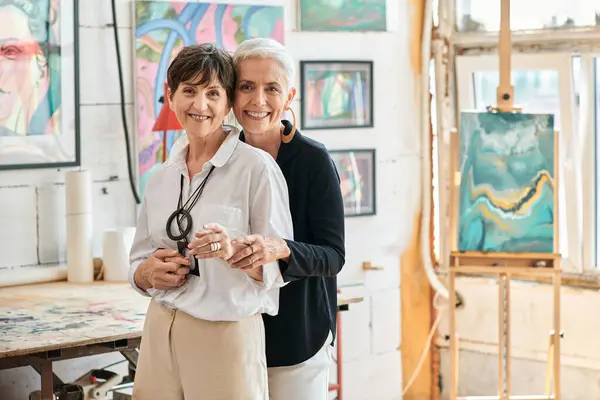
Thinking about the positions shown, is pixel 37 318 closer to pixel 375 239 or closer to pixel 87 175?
pixel 87 175

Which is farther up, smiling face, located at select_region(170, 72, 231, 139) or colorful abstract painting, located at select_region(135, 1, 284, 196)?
colorful abstract painting, located at select_region(135, 1, 284, 196)

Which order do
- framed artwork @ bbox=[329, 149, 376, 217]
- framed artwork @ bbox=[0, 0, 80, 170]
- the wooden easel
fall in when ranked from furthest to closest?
1. framed artwork @ bbox=[329, 149, 376, 217]
2. the wooden easel
3. framed artwork @ bbox=[0, 0, 80, 170]

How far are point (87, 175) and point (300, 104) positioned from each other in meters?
1.16

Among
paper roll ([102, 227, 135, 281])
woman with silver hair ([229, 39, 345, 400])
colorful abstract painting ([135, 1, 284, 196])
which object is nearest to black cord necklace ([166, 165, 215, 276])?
woman with silver hair ([229, 39, 345, 400])

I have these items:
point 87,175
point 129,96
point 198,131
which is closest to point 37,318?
point 87,175

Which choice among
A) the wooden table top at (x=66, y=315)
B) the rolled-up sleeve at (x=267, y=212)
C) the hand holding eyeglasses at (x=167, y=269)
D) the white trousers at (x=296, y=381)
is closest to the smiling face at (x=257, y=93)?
the rolled-up sleeve at (x=267, y=212)

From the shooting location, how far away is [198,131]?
6.81 feet

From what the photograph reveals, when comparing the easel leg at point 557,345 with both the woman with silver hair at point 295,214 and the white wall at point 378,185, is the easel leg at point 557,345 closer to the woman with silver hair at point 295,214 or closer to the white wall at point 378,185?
the white wall at point 378,185

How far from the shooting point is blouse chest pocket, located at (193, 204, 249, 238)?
6.62 feet

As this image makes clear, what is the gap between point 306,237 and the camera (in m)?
2.23

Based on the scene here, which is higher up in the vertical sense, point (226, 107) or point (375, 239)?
point (226, 107)

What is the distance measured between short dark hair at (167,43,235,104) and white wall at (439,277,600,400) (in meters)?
3.02

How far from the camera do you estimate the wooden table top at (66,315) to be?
117 inches

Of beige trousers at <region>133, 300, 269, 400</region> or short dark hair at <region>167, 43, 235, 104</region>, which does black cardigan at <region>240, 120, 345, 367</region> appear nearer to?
beige trousers at <region>133, 300, 269, 400</region>
